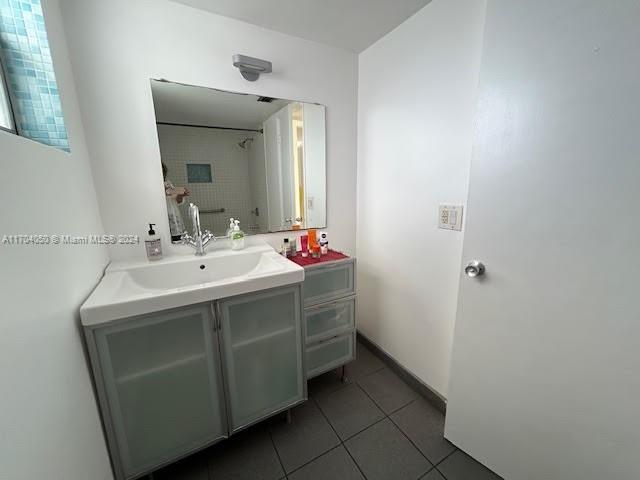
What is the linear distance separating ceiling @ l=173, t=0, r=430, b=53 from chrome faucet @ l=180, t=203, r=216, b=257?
3.37 ft

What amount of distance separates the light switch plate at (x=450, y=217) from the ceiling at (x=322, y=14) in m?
1.04

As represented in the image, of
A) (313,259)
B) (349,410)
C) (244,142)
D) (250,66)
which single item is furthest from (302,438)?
(250,66)

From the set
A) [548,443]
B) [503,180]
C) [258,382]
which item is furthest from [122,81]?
[548,443]

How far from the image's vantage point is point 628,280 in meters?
0.73

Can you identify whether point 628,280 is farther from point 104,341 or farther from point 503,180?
A: point 104,341

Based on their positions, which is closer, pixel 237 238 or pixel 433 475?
pixel 433 475

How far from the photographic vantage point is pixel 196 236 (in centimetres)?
137

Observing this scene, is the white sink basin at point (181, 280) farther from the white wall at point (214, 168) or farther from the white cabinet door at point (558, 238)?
the white cabinet door at point (558, 238)

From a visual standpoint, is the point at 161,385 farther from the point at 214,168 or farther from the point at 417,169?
the point at 417,169

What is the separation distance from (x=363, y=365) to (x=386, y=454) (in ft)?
2.06

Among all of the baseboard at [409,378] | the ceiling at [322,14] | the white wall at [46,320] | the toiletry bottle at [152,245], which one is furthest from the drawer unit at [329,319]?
the ceiling at [322,14]

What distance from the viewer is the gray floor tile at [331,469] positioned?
1122 millimetres

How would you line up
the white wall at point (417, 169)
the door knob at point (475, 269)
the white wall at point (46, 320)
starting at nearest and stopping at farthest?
the white wall at point (46, 320) < the door knob at point (475, 269) < the white wall at point (417, 169)

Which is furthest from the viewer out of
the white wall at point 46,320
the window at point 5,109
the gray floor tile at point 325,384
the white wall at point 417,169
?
the gray floor tile at point 325,384
